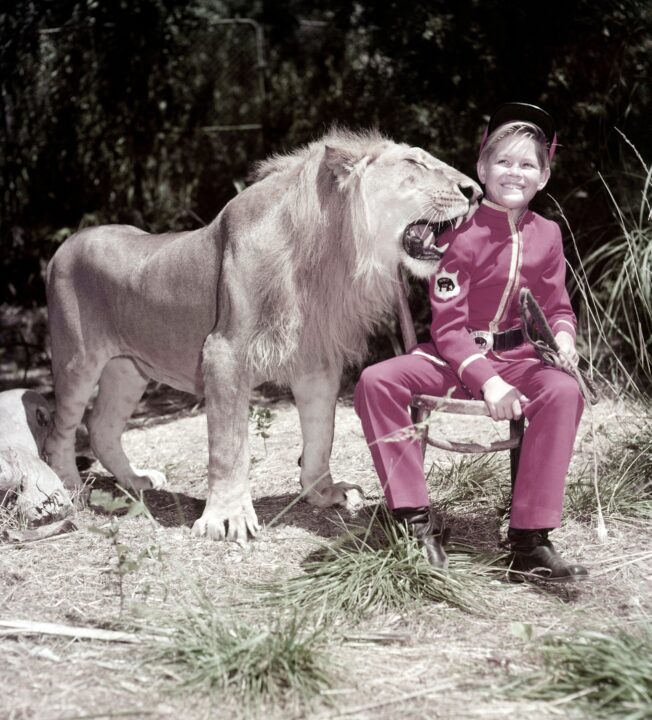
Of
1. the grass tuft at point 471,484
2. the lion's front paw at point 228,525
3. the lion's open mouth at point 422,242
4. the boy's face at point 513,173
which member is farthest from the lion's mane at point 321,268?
the grass tuft at point 471,484

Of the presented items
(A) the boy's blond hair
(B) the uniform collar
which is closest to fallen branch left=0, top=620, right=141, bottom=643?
(B) the uniform collar

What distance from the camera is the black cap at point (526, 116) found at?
338 centimetres

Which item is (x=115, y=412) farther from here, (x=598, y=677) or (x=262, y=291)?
(x=598, y=677)

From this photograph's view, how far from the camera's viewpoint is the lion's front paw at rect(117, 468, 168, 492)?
4.59 meters

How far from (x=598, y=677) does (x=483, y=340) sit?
131 centimetres

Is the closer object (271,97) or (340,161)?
(340,161)

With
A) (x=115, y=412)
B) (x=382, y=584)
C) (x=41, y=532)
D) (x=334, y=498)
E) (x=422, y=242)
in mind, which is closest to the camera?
(x=382, y=584)

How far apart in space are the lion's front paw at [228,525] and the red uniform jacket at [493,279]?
0.94m

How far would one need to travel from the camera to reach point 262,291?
3621 mm

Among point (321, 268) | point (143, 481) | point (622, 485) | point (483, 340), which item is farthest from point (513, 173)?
point (143, 481)

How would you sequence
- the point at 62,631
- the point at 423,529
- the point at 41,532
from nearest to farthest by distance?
the point at 62,631, the point at 423,529, the point at 41,532

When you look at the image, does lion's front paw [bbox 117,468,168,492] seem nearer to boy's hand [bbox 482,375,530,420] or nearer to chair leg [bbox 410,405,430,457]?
chair leg [bbox 410,405,430,457]

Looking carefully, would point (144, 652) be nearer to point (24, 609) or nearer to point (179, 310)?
point (24, 609)

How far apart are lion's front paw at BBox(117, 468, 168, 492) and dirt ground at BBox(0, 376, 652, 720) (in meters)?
0.07
